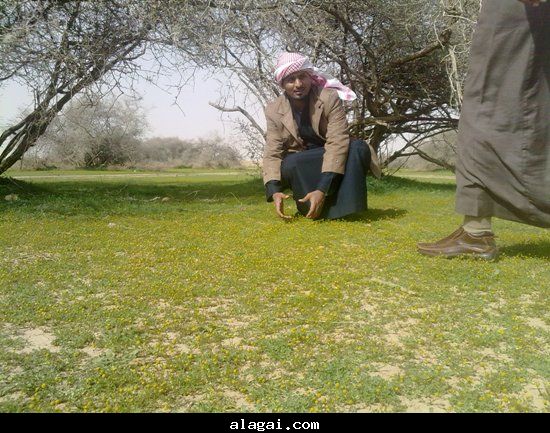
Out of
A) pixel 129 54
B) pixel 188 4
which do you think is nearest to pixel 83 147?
pixel 129 54

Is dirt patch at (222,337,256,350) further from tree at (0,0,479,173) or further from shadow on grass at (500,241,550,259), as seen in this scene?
tree at (0,0,479,173)

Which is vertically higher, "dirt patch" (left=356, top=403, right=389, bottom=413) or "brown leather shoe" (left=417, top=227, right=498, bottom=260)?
"brown leather shoe" (left=417, top=227, right=498, bottom=260)

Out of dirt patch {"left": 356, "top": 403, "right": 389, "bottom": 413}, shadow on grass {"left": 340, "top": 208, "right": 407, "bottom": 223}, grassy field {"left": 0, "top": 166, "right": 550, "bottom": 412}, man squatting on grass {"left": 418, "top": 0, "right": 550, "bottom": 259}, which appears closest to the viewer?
dirt patch {"left": 356, "top": 403, "right": 389, "bottom": 413}

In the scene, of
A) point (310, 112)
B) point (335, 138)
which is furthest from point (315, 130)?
point (335, 138)

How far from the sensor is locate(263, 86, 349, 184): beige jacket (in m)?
5.12

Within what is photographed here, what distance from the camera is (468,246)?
12.1 feet

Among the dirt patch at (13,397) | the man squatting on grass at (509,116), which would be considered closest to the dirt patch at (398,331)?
the man squatting on grass at (509,116)

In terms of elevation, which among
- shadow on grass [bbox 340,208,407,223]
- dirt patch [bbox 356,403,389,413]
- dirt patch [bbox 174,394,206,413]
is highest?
shadow on grass [bbox 340,208,407,223]

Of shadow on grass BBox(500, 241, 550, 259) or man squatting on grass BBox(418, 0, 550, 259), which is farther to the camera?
shadow on grass BBox(500, 241, 550, 259)

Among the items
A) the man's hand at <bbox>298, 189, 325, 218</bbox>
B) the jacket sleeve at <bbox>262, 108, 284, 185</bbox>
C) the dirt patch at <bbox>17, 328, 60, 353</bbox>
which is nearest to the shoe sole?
the man's hand at <bbox>298, 189, 325, 218</bbox>

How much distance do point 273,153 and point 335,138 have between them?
0.65 metres

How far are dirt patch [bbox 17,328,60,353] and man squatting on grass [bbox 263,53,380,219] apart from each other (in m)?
2.96

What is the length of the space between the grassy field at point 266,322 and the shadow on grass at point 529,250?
0.01 meters

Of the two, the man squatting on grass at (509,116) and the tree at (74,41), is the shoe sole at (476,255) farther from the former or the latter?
the tree at (74,41)
